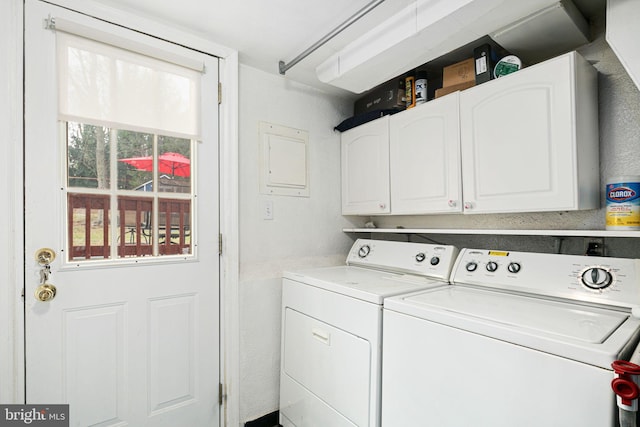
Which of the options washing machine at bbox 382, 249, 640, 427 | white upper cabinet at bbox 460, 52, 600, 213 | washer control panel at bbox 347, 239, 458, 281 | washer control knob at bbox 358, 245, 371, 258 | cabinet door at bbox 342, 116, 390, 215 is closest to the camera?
washing machine at bbox 382, 249, 640, 427

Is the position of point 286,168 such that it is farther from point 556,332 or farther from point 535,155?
point 556,332

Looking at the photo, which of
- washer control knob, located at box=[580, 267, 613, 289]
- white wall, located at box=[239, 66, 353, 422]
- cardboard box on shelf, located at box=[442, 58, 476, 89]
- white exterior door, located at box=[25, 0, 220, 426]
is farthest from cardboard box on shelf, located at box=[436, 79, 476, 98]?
white exterior door, located at box=[25, 0, 220, 426]

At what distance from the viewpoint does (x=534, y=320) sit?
1.05 meters

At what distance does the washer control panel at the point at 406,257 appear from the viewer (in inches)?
68.7

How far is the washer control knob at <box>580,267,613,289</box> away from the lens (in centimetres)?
121

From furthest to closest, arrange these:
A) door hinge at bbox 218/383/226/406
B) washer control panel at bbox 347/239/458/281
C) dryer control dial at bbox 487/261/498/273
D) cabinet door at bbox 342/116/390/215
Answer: cabinet door at bbox 342/116/390/215, door hinge at bbox 218/383/226/406, washer control panel at bbox 347/239/458/281, dryer control dial at bbox 487/261/498/273

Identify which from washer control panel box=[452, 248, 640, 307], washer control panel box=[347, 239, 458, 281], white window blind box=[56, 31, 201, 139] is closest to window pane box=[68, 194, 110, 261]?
white window blind box=[56, 31, 201, 139]

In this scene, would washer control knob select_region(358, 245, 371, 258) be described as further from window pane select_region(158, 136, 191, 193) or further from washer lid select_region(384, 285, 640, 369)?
window pane select_region(158, 136, 191, 193)

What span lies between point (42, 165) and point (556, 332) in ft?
6.74

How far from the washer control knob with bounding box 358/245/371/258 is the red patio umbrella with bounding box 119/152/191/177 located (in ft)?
4.07

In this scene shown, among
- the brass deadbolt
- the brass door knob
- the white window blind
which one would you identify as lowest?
the brass door knob

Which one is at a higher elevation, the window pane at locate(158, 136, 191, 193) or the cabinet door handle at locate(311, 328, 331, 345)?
the window pane at locate(158, 136, 191, 193)

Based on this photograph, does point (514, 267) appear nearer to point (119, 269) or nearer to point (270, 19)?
point (270, 19)

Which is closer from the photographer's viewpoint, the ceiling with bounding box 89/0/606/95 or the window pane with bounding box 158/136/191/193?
the ceiling with bounding box 89/0/606/95
